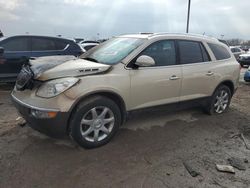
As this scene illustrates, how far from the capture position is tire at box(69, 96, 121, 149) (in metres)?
3.90

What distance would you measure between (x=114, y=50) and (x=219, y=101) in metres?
2.73

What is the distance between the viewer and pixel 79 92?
12.6ft

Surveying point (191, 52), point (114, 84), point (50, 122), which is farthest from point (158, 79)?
point (50, 122)

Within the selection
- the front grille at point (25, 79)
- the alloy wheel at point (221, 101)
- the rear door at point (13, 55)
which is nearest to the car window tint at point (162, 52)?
the alloy wheel at point (221, 101)

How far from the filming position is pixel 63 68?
4.06 meters

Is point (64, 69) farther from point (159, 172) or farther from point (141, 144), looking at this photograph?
point (159, 172)

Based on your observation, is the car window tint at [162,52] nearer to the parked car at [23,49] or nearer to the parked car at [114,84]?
the parked car at [114,84]

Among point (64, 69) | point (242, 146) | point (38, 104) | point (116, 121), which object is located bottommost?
point (242, 146)

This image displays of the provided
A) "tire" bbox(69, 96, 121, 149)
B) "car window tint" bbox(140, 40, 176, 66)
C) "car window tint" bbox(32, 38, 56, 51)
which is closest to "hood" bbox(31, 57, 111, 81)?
"tire" bbox(69, 96, 121, 149)

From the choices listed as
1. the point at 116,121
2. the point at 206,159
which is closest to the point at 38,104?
the point at 116,121

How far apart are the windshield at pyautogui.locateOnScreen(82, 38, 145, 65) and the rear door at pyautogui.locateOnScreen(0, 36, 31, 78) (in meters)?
3.55

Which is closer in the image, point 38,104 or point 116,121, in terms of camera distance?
point 38,104

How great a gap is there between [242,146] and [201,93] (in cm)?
139

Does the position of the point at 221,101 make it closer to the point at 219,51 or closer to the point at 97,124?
the point at 219,51
